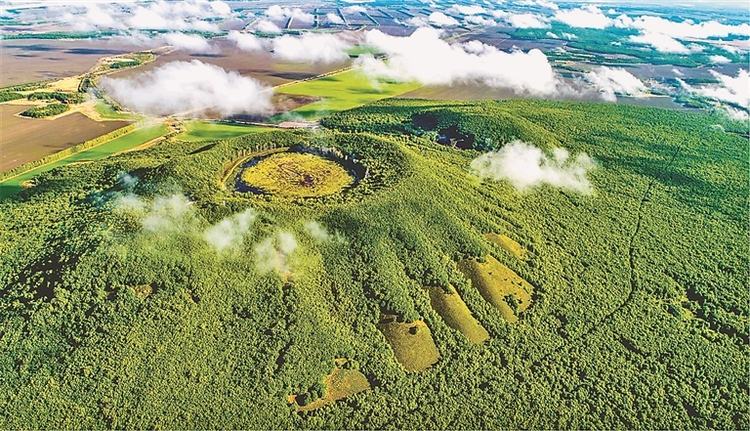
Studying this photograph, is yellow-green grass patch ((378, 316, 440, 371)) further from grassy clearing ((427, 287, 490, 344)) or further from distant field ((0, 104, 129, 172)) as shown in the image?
distant field ((0, 104, 129, 172))

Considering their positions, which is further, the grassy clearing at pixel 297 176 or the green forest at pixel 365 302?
the grassy clearing at pixel 297 176

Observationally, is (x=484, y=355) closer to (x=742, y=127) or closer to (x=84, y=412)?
(x=84, y=412)

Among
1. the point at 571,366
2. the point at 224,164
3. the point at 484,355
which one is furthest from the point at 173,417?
the point at 224,164

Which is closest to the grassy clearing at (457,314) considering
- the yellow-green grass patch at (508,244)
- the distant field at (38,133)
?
the yellow-green grass patch at (508,244)

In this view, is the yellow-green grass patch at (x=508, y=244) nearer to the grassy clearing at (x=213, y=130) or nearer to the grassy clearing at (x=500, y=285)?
the grassy clearing at (x=500, y=285)

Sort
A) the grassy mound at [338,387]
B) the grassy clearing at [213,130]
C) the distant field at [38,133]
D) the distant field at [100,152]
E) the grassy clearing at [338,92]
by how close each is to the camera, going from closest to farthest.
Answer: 1. the grassy mound at [338,387]
2. the distant field at [100,152]
3. the distant field at [38,133]
4. the grassy clearing at [213,130]
5. the grassy clearing at [338,92]

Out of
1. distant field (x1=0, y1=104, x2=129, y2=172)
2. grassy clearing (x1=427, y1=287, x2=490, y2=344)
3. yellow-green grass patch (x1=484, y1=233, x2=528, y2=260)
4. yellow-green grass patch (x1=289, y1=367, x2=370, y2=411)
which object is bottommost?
yellow-green grass patch (x1=289, y1=367, x2=370, y2=411)

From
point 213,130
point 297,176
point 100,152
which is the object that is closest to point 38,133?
point 100,152

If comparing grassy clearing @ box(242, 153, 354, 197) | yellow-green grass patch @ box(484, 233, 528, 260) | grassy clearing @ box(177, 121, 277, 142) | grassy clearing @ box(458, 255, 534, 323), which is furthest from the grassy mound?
grassy clearing @ box(177, 121, 277, 142)
